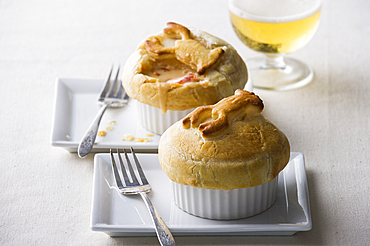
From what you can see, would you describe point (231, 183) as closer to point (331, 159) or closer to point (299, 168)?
point (299, 168)

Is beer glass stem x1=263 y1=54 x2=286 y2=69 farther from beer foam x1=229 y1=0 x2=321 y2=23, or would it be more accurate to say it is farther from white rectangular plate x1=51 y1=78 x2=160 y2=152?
white rectangular plate x1=51 y1=78 x2=160 y2=152

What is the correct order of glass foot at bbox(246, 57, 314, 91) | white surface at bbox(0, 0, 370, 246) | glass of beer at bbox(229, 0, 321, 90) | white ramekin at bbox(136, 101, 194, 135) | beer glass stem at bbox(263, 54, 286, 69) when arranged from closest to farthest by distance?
white surface at bbox(0, 0, 370, 246)
white ramekin at bbox(136, 101, 194, 135)
glass of beer at bbox(229, 0, 321, 90)
glass foot at bbox(246, 57, 314, 91)
beer glass stem at bbox(263, 54, 286, 69)

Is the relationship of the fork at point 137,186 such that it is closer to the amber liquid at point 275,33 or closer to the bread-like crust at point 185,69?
the bread-like crust at point 185,69

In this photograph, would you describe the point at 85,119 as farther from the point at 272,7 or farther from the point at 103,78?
the point at 272,7

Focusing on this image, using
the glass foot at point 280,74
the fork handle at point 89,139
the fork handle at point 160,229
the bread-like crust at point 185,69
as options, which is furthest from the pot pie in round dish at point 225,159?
the glass foot at point 280,74

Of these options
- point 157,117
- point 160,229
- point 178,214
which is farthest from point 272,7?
point 160,229

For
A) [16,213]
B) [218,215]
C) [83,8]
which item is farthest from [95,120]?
[83,8]

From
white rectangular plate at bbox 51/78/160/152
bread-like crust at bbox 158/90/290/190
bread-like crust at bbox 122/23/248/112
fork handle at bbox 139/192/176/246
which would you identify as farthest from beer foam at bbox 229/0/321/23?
fork handle at bbox 139/192/176/246
